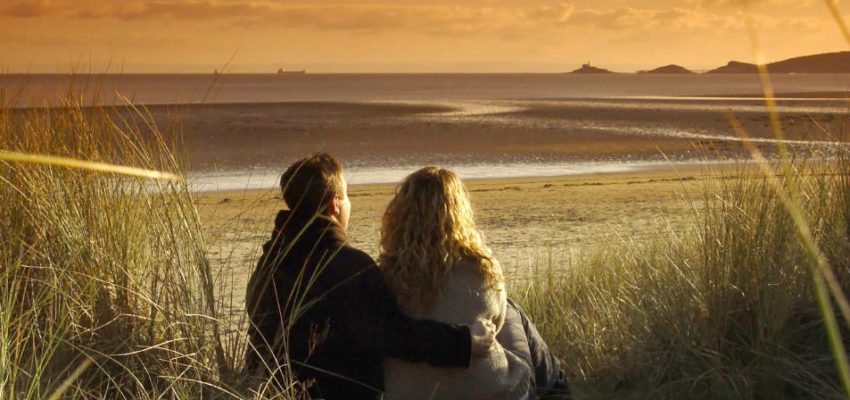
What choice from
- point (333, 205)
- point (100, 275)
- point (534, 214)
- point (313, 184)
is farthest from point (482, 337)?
point (534, 214)

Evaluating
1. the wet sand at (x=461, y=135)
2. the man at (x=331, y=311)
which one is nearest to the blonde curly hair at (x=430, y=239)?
the man at (x=331, y=311)

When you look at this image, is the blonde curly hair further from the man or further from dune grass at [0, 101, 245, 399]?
dune grass at [0, 101, 245, 399]

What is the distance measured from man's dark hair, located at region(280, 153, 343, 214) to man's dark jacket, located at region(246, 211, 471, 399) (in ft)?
0.19

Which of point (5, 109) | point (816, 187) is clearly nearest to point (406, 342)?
point (5, 109)

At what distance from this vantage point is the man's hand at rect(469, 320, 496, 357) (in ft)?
13.7

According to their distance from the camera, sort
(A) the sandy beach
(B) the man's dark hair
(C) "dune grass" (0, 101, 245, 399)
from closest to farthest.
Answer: (B) the man's dark hair, (C) "dune grass" (0, 101, 245, 399), (A) the sandy beach

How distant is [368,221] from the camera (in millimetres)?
12617

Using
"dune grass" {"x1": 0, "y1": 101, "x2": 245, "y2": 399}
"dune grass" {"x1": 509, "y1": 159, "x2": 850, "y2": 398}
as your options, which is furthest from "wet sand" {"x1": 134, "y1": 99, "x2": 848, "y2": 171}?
"dune grass" {"x1": 0, "y1": 101, "x2": 245, "y2": 399}

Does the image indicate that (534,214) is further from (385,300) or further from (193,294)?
(385,300)

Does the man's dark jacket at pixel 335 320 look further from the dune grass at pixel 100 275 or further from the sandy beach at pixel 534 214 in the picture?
the sandy beach at pixel 534 214

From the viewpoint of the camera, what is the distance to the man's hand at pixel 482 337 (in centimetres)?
418

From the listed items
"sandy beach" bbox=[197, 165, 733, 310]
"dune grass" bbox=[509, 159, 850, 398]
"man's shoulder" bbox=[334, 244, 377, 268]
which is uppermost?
"man's shoulder" bbox=[334, 244, 377, 268]

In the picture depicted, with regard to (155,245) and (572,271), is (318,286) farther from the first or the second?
(572,271)

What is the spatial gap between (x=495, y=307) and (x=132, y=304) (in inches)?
56.9
